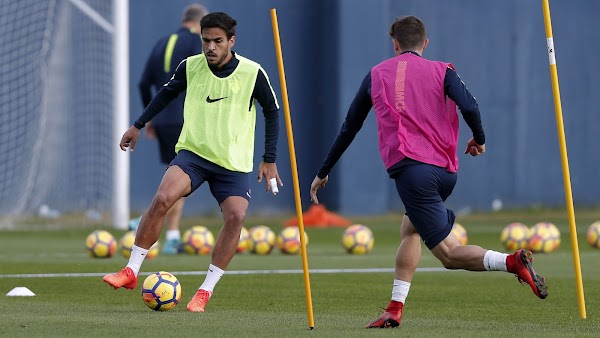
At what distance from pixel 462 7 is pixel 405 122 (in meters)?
18.8

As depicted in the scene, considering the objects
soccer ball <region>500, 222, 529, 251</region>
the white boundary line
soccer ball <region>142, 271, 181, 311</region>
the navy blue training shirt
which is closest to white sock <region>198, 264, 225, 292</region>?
soccer ball <region>142, 271, 181, 311</region>

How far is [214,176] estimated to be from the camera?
932 cm

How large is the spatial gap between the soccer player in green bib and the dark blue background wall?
51.8ft

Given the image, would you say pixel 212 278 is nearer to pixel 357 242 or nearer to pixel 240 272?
pixel 240 272

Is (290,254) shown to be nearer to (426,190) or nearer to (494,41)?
(426,190)

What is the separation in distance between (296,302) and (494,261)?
91.3 inches

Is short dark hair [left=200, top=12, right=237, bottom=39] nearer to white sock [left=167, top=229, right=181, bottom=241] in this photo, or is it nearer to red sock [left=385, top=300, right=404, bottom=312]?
red sock [left=385, top=300, right=404, bottom=312]

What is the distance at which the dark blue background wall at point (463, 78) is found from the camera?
25547 mm

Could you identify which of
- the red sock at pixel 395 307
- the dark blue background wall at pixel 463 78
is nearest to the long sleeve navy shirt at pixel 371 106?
the red sock at pixel 395 307

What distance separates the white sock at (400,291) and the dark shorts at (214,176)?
1841 mm

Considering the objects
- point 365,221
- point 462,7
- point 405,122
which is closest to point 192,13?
point 405,122

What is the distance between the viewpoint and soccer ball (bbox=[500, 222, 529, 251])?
15322 mm

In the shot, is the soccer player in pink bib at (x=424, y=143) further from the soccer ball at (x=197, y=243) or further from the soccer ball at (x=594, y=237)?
the soccer ball at (x=594, y=237)

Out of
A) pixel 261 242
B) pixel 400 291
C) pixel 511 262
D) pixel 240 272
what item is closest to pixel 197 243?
pixel 261 242
